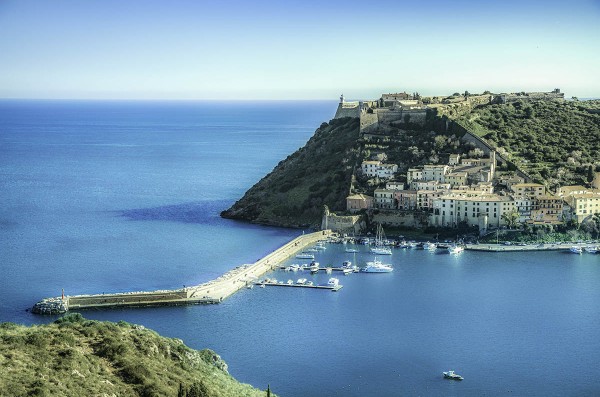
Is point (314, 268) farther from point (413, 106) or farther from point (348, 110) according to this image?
point (348, 110)

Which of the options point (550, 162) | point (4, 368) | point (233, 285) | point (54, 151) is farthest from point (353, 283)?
point (54, 151)

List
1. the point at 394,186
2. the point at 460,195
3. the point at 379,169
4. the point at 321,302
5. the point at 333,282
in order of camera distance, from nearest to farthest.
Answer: the point at 321,302 → the point at 333,282 → the point at 460,195 → the point at 394,186 → the point at 379,169

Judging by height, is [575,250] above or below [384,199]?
below

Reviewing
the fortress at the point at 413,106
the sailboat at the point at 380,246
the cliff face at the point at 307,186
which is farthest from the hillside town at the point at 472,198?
the fortress at the point at 413,106

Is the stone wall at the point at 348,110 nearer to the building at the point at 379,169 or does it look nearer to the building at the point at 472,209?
the building at the point at 379,169

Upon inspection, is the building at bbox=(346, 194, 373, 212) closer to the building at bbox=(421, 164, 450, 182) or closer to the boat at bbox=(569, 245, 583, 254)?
the building at bbox=(421, 164, 450, 182)

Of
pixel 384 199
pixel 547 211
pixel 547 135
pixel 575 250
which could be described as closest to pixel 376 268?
pixel 384 199
